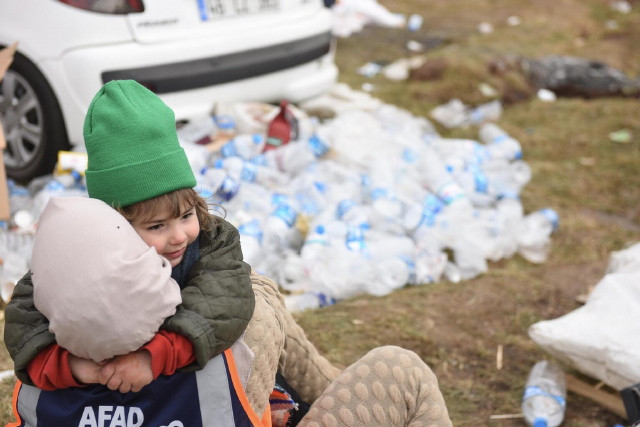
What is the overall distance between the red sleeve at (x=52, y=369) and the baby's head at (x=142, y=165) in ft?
1.15

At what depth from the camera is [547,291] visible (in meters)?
3.87

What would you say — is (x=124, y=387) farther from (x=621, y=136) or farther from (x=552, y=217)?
(x=621, y=136)

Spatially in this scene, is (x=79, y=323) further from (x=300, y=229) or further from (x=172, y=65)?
(x=172, y=65)

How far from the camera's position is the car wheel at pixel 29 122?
4289mm

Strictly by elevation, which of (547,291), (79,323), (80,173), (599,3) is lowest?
(599,3)

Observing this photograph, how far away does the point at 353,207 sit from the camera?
172 inches

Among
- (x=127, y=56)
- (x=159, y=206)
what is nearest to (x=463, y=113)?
(x=127, y=56)

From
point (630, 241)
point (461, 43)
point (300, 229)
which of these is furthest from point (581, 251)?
point (461, 43)

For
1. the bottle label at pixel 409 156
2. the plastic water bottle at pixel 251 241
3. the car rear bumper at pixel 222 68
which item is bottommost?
the bottle label at pixel 409 156

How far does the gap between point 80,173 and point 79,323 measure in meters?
3.09

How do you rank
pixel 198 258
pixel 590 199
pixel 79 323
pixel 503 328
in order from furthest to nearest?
pixel 590 199 → pixel 503 328 → pixel 198 258 → pixel 79 323

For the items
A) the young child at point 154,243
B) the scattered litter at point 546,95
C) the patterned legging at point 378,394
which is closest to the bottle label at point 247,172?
the patterned legging at point 378,394

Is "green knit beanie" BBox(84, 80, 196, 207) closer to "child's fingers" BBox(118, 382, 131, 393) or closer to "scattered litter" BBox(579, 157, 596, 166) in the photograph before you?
"child's fingers" BBox(118, 382, 131, 393)

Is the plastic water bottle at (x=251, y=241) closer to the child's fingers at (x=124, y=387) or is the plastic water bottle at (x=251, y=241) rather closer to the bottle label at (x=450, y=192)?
the bottle label at (x=450, y=192)
